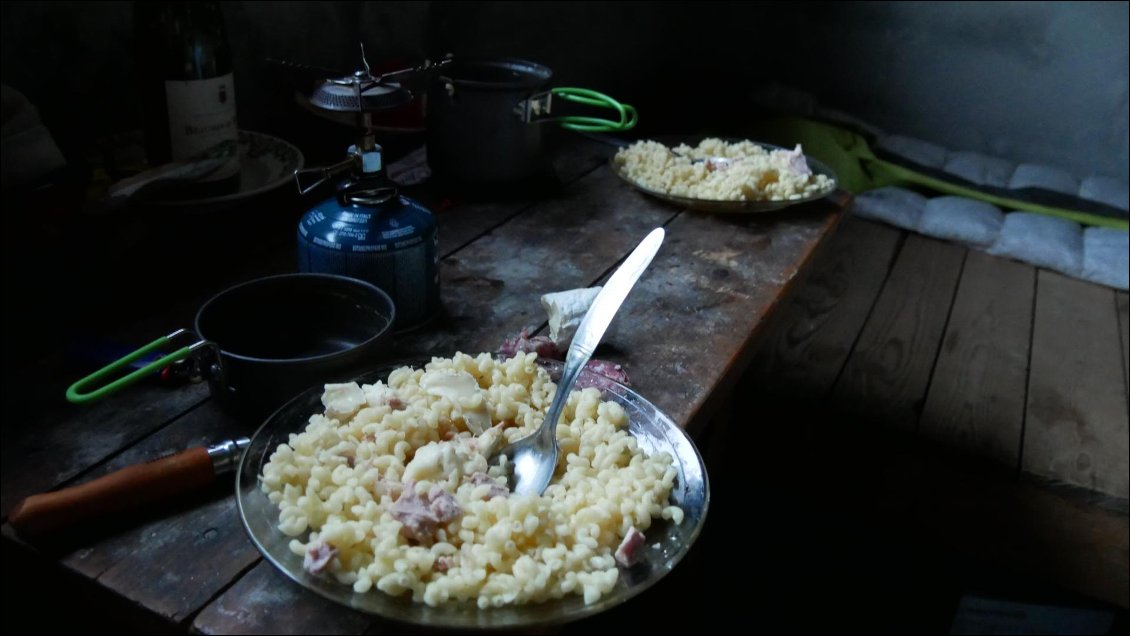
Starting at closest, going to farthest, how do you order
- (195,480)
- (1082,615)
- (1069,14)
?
(195,480), (1082,615), (1069,14)

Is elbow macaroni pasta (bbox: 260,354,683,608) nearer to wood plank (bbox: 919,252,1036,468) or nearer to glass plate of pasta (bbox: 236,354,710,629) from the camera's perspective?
glass plate of pasta (bbox: 236,354,710,629)

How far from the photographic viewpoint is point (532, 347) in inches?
36.0

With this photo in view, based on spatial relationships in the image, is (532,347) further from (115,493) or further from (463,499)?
(115,493)

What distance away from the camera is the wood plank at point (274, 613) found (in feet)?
1.95

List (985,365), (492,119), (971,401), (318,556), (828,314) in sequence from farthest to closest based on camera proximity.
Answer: (828,314) < (985,365) < (971,401) < (492,119) < (318,556)

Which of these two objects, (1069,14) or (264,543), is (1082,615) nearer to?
(264,543)

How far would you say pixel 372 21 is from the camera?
66.1 inches

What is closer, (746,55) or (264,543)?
(264,543)

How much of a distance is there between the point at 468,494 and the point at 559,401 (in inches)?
4.7

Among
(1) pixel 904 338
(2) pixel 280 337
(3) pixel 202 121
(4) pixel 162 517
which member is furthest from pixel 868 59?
(4) pixel 162 517

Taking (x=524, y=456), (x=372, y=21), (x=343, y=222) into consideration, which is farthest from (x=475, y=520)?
(x=372, y=21)

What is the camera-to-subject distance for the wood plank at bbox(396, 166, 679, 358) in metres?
0.98

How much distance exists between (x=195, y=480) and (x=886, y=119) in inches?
118

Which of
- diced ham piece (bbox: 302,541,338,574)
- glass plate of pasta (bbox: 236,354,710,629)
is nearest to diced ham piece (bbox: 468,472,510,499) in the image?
glass plate of pasta (bbox: 236,354,710,629)
